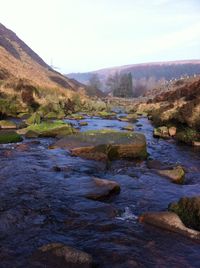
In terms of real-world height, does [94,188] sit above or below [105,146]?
below

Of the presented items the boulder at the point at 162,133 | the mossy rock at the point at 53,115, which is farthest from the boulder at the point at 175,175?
the mossy rock at the point at 53,115

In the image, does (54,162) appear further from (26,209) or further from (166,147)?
(166,147)

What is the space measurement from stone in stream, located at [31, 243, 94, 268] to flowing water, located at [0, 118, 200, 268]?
206 millimetres

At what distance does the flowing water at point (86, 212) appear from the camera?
673 cm

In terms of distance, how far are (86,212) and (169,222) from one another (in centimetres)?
215

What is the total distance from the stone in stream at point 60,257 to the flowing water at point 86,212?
0.21 metres

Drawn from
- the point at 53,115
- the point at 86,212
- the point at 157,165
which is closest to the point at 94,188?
the point at 86,212

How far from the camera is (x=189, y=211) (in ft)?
27.1

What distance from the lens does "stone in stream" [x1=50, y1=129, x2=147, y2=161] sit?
1522 cm

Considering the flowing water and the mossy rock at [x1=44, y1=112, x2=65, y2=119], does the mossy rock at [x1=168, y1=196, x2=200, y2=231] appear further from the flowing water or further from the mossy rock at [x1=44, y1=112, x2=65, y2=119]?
the mossy rock at [x1=44, y1=112, x2=65, y2=119]

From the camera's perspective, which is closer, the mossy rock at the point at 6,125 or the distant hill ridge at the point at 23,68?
the mossy rock at the point at 6,125

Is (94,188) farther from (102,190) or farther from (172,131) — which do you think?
(172,131)

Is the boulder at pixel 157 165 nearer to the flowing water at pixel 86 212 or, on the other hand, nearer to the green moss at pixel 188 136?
the flowing water at pixel 86 212

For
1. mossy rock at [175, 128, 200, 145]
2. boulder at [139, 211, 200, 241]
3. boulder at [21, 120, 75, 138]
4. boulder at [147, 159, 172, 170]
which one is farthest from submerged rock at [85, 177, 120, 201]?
mossy rock at [175, 128, 200, 145]
